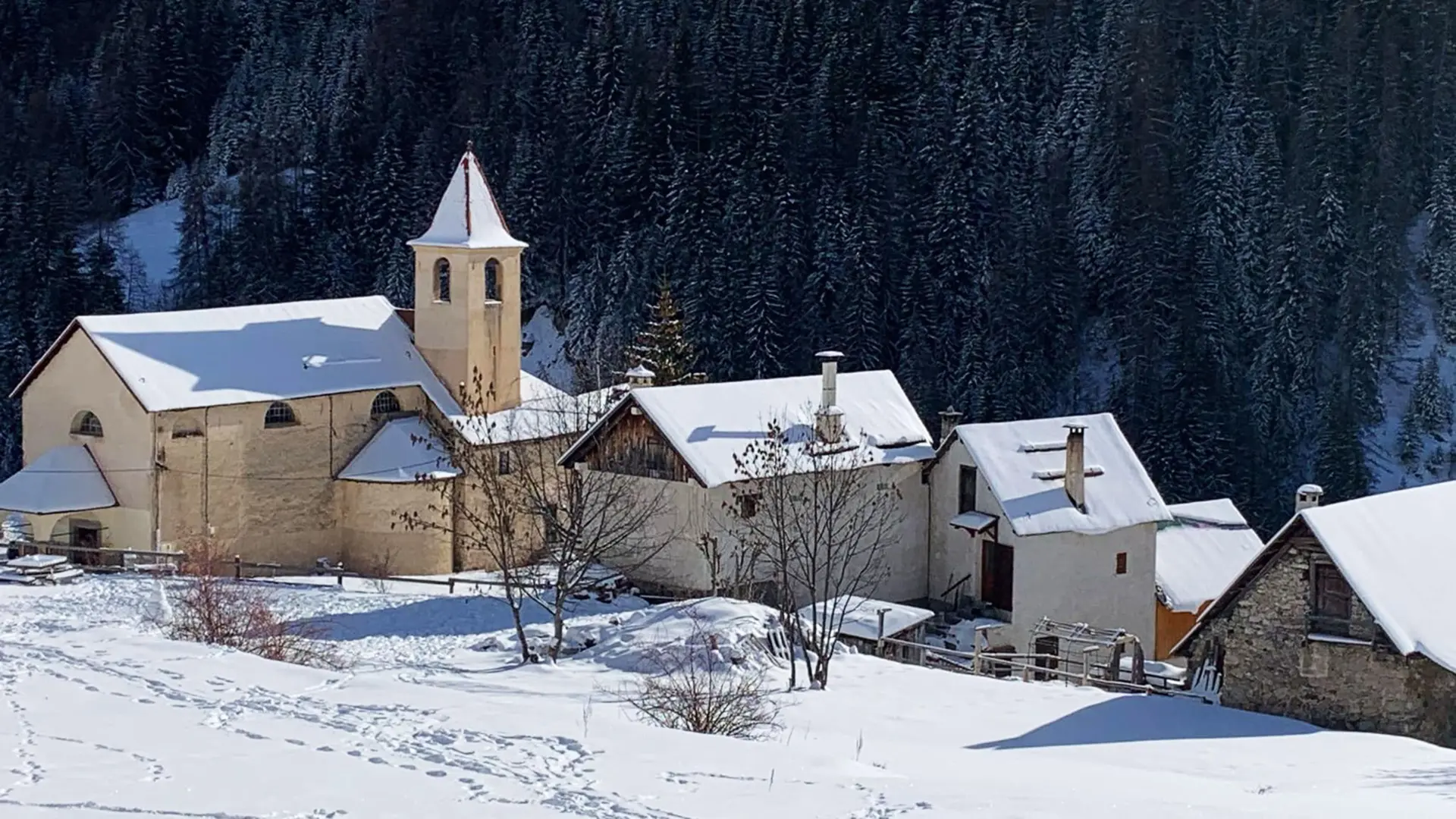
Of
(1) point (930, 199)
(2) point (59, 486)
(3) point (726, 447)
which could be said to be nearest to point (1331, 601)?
(3) point (726, 447)

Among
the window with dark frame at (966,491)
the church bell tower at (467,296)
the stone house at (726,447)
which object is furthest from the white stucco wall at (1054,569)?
the church bell tower at (467,296)

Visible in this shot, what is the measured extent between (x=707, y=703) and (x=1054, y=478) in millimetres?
19324

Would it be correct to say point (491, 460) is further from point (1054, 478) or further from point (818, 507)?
point (1054, 478)

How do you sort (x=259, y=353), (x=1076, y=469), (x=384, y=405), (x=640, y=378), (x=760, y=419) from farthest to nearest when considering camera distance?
(x=384, y=405) < (x=640, y=378) < (x=259, y=353) < (x=760, y=419) < (x=1076, y=469)

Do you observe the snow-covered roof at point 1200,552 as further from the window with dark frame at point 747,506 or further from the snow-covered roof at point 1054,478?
the window with dark frame at point 747,506

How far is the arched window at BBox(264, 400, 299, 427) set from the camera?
4250 centimetres

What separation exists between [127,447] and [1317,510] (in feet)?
85.0

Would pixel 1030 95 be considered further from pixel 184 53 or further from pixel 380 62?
pixel 184 53

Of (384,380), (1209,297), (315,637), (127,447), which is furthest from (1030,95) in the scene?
(315,637)

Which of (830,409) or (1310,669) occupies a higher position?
(830,409)

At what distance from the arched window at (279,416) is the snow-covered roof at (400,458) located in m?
1.85

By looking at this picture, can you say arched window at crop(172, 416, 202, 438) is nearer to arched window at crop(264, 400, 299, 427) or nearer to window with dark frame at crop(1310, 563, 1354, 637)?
arched window at crop(264, 400, 299, 427)

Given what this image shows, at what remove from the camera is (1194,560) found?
42688 millimetres

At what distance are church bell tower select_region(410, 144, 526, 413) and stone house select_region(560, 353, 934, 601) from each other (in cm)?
835
